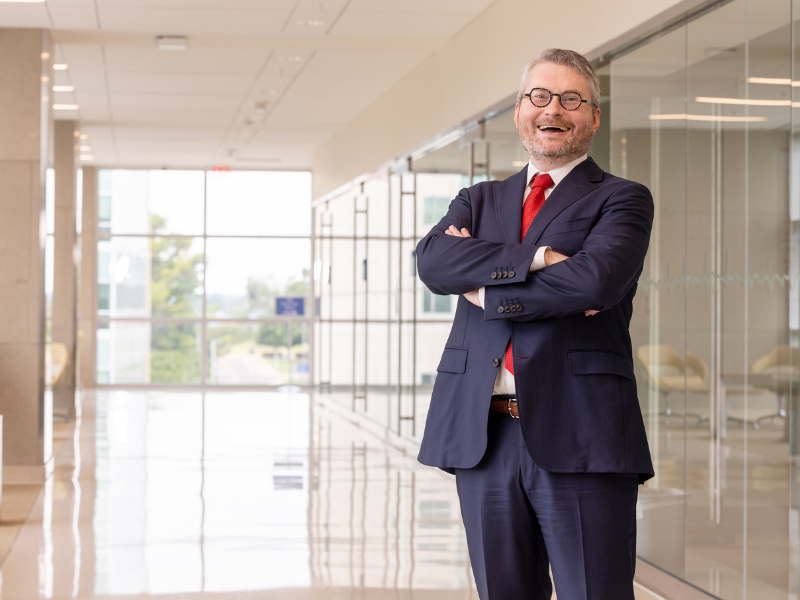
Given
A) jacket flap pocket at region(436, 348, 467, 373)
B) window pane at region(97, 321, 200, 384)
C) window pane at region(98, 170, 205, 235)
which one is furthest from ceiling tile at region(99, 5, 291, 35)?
window pane at region(97, 321, 200, 384)

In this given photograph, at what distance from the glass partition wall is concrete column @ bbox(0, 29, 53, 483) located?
5.00 metres

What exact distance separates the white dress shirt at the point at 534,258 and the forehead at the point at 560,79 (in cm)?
19

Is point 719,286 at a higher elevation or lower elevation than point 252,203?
lower

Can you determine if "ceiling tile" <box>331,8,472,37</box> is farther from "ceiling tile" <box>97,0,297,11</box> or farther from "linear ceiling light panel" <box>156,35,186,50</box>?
"linear ceiling light panel" <box>156,35,186,50</box>

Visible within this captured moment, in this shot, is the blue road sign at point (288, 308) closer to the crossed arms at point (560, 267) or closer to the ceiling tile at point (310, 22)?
the ceiling tile at point (310, 22)

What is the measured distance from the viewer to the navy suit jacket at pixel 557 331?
2160 mm

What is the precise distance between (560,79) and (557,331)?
0.62 meters

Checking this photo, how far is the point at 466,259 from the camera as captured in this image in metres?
2.29

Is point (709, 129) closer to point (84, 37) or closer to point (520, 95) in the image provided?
point (520, 95)

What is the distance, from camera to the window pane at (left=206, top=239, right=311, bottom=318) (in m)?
18.3

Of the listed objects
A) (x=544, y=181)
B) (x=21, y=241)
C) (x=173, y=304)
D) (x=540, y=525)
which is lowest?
(x=540, y=525)

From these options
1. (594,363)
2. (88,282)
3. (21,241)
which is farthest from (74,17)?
(88,282)

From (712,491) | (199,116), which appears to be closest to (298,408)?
(199,116)

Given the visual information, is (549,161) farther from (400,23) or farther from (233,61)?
(233,61)
